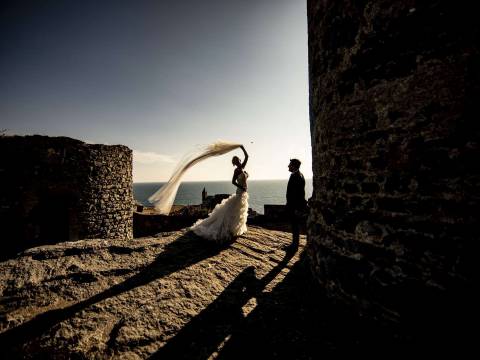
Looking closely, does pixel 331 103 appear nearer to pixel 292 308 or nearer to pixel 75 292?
pixel 292 308

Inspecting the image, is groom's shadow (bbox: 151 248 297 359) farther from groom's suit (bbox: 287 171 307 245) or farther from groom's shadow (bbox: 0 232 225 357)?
groom's suit (bbox: 287 171 307 245)

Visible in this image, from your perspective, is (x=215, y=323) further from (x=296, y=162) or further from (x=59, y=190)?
(x=59, y=190)

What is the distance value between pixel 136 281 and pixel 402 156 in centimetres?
356

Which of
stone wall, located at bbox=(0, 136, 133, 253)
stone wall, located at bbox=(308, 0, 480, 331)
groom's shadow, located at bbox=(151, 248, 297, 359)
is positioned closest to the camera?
stone wall, located at bbox=(308, 0, 480, 331)

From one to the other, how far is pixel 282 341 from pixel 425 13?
10.8ft

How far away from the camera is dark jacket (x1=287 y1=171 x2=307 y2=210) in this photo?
5281 millimetres

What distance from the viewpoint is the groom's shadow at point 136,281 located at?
7.36 feet

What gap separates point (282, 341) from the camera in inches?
93.0

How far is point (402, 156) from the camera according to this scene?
7.90 ft

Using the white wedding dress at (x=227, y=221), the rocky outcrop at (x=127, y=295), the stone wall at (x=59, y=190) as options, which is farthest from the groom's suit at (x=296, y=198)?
the stone wall at (x=59, y=190)

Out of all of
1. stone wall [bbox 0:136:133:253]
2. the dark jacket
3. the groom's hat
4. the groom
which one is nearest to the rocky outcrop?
the groom

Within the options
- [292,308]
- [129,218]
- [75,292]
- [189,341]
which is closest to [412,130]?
[292,308]

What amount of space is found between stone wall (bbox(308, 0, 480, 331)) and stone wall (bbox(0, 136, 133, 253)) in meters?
10.2

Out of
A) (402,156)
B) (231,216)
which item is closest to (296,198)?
(231,216)
